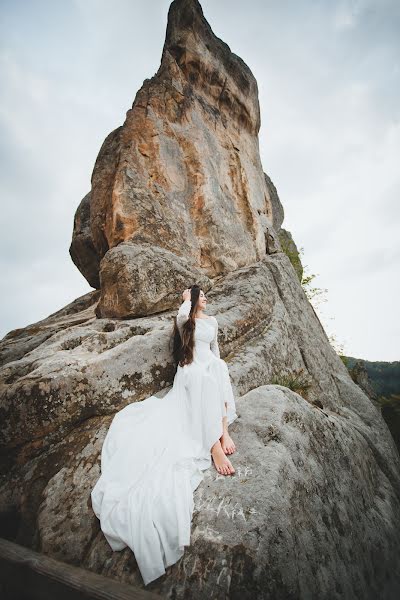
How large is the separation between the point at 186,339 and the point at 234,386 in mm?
1428

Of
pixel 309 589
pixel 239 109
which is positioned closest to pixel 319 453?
pixel 309 589

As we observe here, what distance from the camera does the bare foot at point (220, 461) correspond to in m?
3.30

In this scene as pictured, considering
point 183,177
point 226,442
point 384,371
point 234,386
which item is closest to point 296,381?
point 234,386

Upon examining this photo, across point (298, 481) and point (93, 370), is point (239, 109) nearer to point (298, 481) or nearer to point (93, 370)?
point (93, 370)

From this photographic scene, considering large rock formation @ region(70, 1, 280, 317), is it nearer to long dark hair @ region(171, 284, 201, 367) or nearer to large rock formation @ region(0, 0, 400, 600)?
large rock formation @ region(0, 0, 400, 600)

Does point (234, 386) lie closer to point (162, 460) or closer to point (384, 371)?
point (162, 460)

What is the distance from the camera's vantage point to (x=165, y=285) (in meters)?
6.94

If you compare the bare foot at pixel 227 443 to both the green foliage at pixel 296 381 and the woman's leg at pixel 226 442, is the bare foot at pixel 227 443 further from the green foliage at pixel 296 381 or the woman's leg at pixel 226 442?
the green foliage at pixel 296 381

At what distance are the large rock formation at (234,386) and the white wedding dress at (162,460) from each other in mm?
189

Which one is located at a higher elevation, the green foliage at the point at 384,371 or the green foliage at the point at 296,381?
the green foliage at the point at 296,381

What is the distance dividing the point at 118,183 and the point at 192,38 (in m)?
8.70

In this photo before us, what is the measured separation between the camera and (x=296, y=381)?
7.27 meters

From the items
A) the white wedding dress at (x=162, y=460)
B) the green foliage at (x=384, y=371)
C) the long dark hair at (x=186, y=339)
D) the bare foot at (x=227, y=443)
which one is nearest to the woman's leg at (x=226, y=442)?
the bare foot at (x=227, y=443)

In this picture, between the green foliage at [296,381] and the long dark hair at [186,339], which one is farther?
the green foliage at [296,381]
